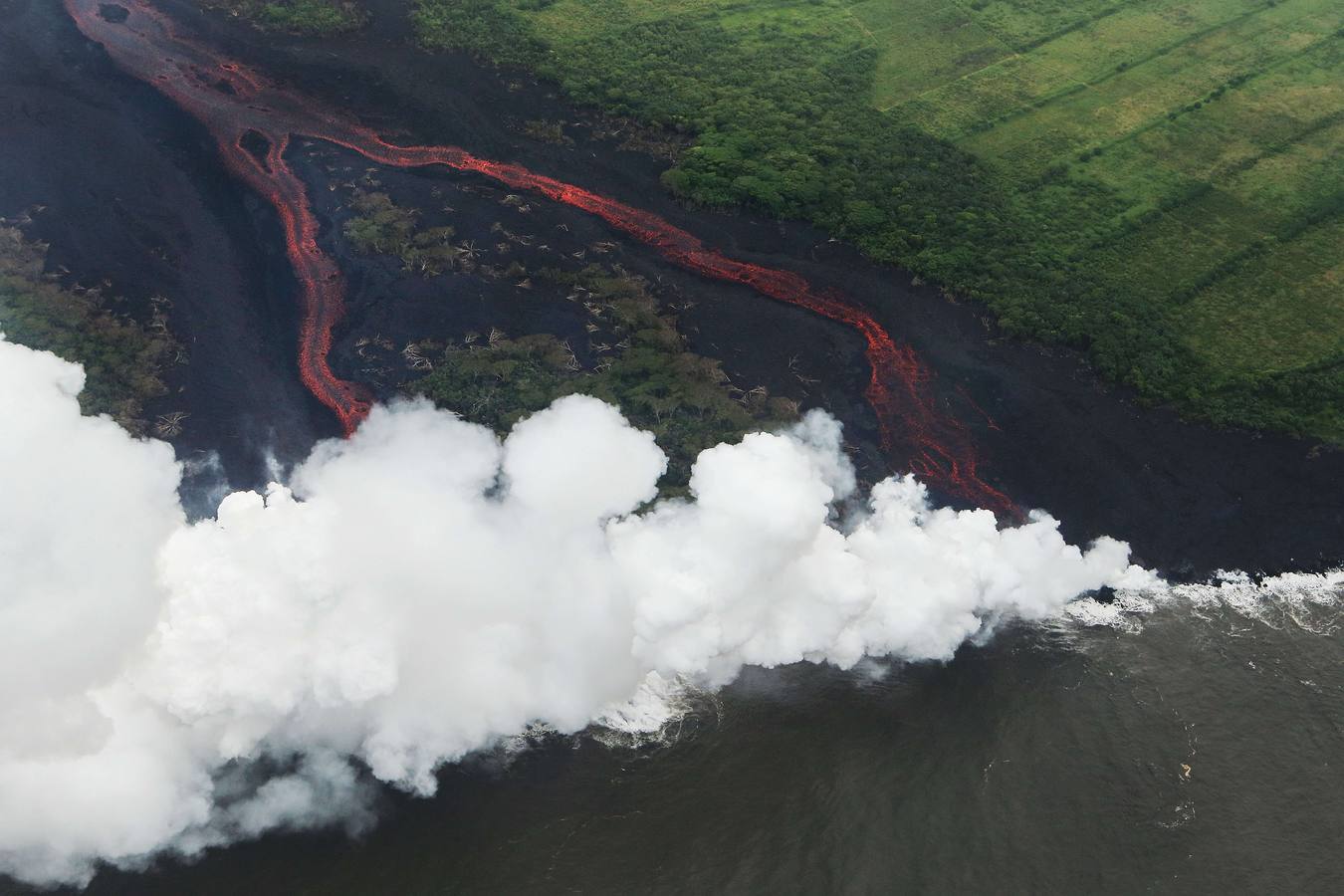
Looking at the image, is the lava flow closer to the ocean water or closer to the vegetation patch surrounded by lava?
the vegetation patch surrounded by lava

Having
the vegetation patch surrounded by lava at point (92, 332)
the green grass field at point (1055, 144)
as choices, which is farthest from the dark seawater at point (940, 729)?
the green grass field at point (1055, 144)

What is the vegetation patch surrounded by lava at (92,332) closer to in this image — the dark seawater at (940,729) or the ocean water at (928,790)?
the dark seawater at (940,729)

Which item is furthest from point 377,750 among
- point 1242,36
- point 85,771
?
point 1242,36

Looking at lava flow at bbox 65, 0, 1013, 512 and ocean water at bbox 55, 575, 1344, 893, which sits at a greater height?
lava flow at bbox 65, 0, 1013, 512

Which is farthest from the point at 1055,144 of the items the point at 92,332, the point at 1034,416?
the point at 92,332

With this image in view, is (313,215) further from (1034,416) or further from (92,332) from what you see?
(1034,416)

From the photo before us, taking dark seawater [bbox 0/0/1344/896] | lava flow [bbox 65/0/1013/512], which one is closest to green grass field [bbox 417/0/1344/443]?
dark seawater [bbox 0/0/1344/896]

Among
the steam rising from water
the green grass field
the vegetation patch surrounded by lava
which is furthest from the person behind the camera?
the green grass field
